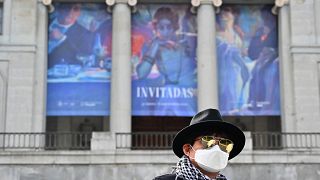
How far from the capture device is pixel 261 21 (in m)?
27.8

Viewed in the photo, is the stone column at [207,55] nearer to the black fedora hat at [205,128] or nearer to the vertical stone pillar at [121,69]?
the vertical stone pillar at [121,69]

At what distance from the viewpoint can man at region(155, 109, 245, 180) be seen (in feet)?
11.4

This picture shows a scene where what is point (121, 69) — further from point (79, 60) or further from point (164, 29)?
point (164, 29)

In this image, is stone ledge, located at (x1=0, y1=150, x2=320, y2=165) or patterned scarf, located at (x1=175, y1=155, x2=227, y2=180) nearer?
patterned scarf, located at (x1=175, y1=155, x2=227, y2=180)

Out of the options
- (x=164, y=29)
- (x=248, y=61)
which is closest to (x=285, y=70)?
(x=248, y=61)

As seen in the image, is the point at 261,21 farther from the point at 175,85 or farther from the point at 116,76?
the point at 116,76

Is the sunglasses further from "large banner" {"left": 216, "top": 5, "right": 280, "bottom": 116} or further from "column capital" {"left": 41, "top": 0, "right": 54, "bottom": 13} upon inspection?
"column capital" {"left": 41, "top": 0, "right": 54, "bottom": 13}

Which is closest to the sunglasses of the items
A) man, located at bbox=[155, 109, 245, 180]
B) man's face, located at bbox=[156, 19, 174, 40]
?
man, located at bbox=[155, 109, 245, 180]

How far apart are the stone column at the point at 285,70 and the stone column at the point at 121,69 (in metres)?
6.44

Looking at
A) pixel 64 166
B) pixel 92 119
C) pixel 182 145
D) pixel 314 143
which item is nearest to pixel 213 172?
pixel 182 145

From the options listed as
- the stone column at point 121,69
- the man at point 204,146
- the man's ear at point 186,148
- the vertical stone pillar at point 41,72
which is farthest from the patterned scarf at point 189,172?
the vertical stone pillar at point 41,72

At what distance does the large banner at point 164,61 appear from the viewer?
2633 cm

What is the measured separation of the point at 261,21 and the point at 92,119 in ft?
32.5

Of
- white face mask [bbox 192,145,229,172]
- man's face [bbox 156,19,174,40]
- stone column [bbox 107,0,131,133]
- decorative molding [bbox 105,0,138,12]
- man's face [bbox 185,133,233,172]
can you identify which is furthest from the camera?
man's face [bbox 156,19,174,40]
